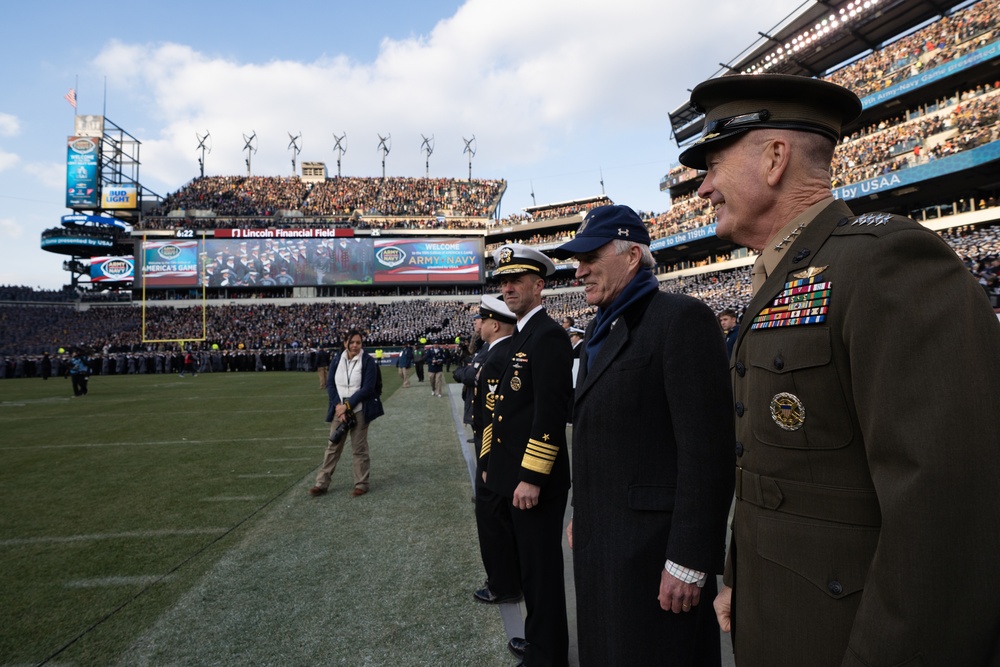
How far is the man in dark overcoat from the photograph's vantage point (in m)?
1.76

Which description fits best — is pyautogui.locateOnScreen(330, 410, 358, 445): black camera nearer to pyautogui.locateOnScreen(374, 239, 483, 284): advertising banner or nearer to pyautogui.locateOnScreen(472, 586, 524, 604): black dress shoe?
pyautogui.locateOnScreen(472, 586, 524, 604): black dress shoe

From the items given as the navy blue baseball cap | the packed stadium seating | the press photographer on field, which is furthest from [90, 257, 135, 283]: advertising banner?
the navy blue baseball cap

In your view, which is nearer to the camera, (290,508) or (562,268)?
(290,508)

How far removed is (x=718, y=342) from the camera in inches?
76.2

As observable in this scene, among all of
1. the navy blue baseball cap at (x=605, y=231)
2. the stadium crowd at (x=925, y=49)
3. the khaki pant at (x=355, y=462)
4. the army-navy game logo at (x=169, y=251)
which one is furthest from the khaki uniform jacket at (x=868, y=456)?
the army-navy game logo at (x=169, y=251)

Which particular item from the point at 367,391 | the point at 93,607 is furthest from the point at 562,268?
the point at 93,607

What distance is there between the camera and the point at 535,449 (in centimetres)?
283

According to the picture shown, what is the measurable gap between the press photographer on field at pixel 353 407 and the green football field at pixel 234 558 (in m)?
0.27

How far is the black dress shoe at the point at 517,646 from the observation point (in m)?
3.00

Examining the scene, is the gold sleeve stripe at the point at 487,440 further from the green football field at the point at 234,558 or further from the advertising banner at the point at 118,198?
the advertising banner at the point at 118,198

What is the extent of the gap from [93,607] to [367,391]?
11.4ft

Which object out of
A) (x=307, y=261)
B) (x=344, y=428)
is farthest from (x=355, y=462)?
(x=307, y=261)

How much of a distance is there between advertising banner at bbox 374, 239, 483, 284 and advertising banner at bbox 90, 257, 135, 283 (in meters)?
23.8

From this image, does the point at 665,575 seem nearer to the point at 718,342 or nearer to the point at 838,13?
the point at 718,342
